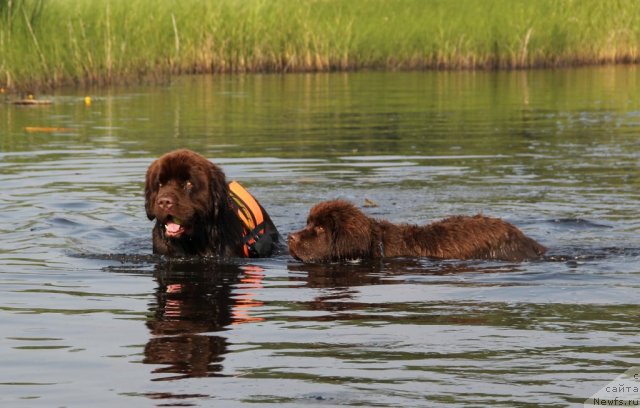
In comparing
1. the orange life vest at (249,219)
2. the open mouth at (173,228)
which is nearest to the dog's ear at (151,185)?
the open mouth at (173,228)

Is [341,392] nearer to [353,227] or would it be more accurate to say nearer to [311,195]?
[353,227]

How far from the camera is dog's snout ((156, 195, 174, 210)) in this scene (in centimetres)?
944

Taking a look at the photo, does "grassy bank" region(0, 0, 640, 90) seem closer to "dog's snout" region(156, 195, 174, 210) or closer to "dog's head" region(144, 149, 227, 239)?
"dog's head" region(144, 149, 227, 239)

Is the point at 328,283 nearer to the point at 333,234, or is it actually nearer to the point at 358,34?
the point at 333,234

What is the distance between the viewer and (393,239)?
399 inches

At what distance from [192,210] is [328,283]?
124 centimetres

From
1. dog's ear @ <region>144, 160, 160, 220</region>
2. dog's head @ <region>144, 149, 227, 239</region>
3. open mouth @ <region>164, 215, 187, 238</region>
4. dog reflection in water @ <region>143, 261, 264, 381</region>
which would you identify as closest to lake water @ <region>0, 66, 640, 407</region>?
dog reflection in water @ <region>143, 261, 264, 381</region>

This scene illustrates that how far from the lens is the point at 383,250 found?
33.1ft

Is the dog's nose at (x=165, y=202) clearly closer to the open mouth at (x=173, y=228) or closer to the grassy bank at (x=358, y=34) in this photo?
the open mouth at (x=173, y=228)

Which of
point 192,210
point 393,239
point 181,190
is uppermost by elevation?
point 181,190

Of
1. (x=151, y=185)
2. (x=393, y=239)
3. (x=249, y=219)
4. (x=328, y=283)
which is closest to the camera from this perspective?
(x=328, y=283)

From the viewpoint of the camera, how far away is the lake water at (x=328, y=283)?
6.36 meters

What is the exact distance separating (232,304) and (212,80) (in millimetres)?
25079

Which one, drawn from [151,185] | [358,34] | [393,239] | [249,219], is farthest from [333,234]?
[358,34]
